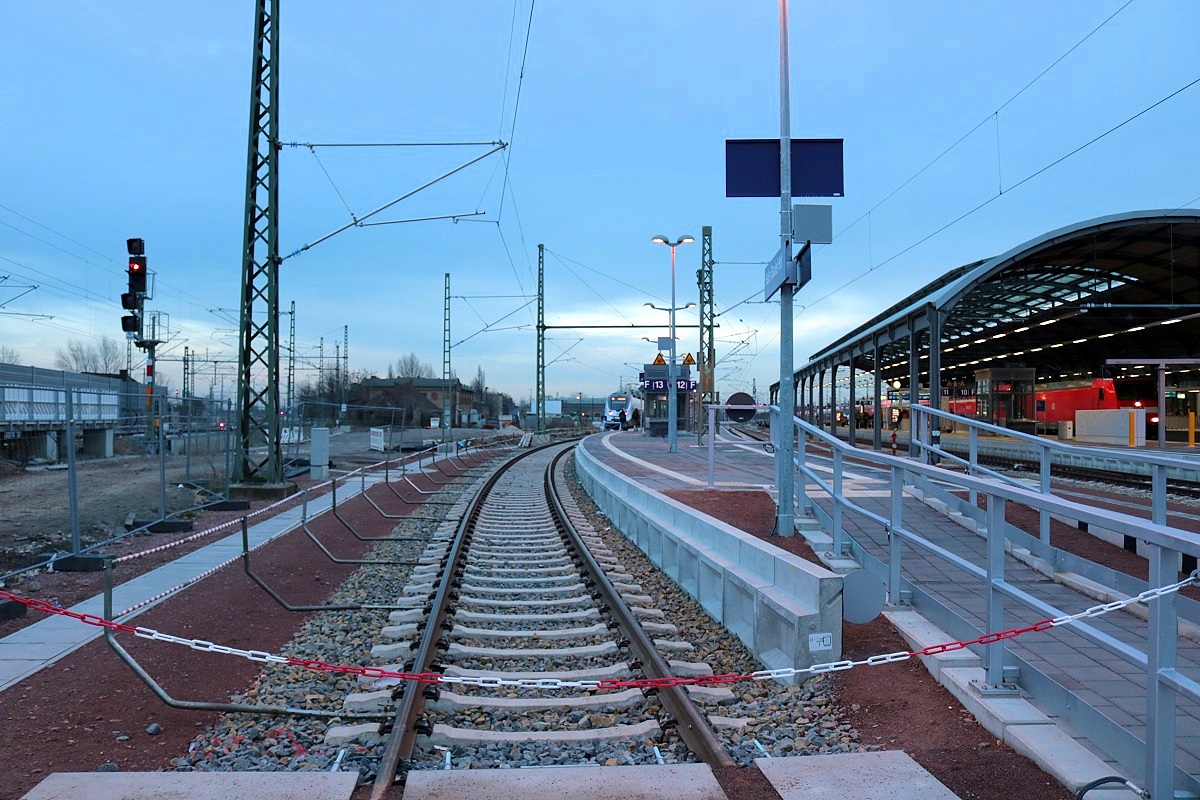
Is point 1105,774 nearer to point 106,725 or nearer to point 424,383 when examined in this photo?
point 106,725

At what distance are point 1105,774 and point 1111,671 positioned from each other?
1654 millimetres

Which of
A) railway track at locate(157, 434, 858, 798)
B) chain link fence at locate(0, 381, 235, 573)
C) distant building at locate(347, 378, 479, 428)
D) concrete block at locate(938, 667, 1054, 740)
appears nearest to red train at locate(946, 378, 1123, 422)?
railway track at locate(157, 434, 858, 798)

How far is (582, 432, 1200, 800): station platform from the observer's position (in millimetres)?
4422

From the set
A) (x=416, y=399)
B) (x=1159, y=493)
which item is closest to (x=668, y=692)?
(x=1159, y=493)

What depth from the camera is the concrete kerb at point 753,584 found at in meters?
6.24

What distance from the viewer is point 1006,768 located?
4.49m

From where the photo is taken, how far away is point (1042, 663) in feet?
18.8

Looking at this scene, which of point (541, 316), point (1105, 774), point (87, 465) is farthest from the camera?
point (541, 316)

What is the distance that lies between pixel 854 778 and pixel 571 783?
142 centimetres

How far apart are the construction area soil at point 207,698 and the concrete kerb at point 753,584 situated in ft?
1.30

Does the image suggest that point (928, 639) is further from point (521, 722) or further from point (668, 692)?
point (521, 722)

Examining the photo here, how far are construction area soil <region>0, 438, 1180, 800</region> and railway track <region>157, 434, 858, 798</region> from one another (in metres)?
0.24

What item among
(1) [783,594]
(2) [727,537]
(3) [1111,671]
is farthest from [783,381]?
(3) [1111,671]

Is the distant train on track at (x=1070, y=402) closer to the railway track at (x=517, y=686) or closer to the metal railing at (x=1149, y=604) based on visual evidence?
the railway track at (x=517, y=686)
